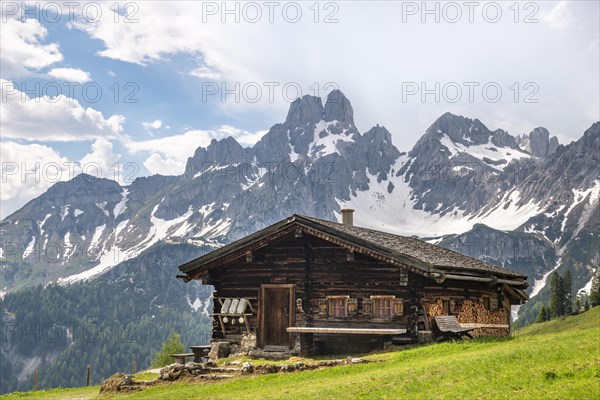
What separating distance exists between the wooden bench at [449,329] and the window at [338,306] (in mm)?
4007

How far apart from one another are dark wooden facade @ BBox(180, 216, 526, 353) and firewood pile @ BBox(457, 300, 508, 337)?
337 millimetres

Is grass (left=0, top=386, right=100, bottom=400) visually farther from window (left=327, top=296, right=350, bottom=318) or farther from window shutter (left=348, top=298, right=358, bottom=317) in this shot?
window shutter (left=348, top=298, right=358, bottom=317)

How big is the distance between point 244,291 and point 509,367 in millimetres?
16510

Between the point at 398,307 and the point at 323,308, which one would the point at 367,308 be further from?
the point at 323,308

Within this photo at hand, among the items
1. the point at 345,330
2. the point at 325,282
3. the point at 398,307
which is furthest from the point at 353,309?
the point at 398,307

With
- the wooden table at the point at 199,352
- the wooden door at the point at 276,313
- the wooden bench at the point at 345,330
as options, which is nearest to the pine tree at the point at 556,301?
the wooden table at the point at 199,352

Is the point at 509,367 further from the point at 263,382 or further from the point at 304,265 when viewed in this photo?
the point at 304,265

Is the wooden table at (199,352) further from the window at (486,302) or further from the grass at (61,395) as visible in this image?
the window at (486,302)

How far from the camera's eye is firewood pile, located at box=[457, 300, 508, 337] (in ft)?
108

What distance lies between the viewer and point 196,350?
34094 mm

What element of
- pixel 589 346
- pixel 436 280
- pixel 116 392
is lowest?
pixel 116 392

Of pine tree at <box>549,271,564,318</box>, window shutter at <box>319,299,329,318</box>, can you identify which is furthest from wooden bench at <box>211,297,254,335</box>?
pine tree at <box>549,271,564,318</box>

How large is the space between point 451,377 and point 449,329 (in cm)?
1117

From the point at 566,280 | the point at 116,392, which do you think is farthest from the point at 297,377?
the point at 566,280
